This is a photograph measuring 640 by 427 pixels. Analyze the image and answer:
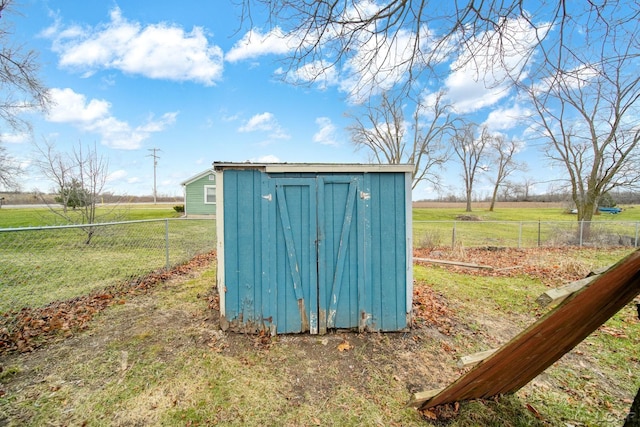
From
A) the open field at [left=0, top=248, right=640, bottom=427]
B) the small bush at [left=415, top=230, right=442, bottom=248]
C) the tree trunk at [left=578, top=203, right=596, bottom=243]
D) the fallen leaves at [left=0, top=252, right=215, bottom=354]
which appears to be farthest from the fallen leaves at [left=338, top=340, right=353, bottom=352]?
the tree trunk at [left=578, top=203, right=596, bottom=243]

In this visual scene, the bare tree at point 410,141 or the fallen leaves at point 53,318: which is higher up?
the bare tree at point 410,141

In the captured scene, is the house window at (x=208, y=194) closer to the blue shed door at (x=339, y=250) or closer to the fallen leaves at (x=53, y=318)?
the fallen leaves at (x=53, y=318)

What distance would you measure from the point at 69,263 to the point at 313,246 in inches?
277

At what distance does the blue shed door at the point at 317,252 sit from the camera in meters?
3.57

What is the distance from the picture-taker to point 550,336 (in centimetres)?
174

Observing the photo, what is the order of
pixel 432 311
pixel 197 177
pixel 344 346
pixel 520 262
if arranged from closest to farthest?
pixel 344 346, pixel 432 311, pixel 520 262, pixel 197 177

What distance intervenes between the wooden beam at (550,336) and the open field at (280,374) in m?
0.28

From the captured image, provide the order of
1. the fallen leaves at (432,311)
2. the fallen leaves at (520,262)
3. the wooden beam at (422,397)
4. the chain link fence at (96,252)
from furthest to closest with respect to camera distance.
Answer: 1. the fallen leaves at (520,262)
2. the chain link fence at (96,252)
3. the fallen leaves at (432,311)
4. the wooden beam at (422,397)

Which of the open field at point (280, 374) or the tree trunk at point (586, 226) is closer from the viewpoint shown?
the open field at point (280, 374)

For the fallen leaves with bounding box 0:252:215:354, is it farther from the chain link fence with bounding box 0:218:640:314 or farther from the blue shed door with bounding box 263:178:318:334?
the blue shed door with bounding box 263:178:318:334

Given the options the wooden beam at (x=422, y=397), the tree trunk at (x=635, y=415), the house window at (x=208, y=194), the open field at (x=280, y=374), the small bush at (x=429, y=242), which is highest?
the house window at (x=208, y=194)

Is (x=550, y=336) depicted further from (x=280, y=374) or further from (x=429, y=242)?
(x=429, y=242)

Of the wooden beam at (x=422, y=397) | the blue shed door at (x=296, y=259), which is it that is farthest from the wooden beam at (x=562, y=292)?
the blue shed door at (x=296, y=259)

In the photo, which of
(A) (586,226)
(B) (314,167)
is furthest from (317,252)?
(A) (586,226)
